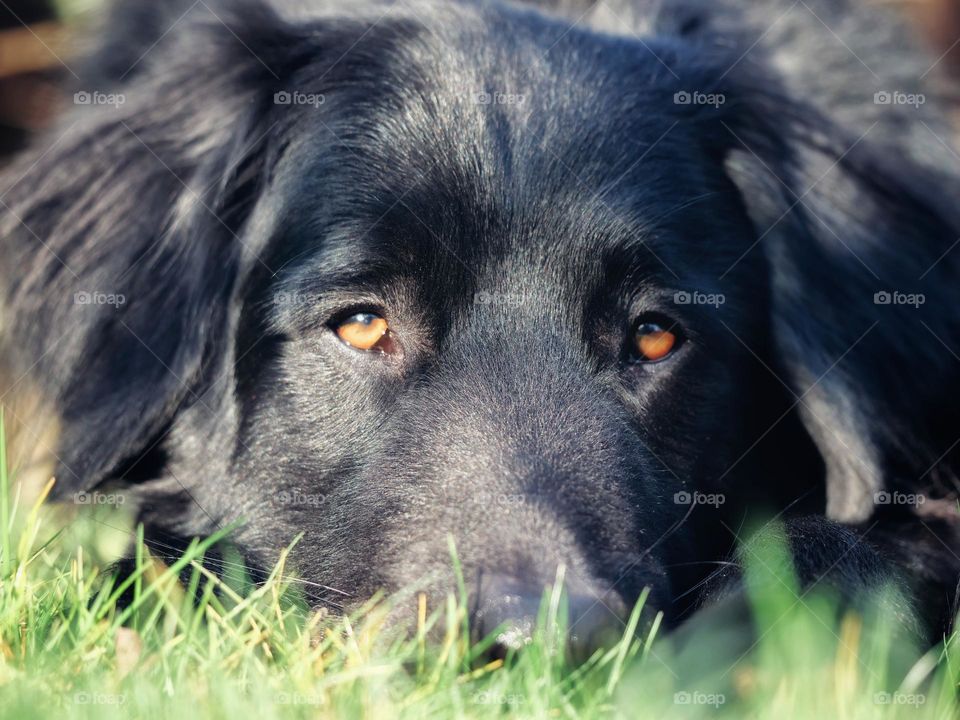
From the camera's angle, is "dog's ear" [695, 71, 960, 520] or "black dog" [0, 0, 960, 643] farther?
"dog's ear" [695, 71, 960, 520]

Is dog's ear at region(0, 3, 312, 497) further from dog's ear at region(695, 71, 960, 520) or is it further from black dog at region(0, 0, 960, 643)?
dog's ear at region(695, 71, 960, 520)

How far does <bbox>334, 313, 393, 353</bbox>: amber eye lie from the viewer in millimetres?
2742

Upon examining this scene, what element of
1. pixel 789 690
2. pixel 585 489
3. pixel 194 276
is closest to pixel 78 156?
pixel 194 276

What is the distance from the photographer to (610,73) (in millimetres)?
3076

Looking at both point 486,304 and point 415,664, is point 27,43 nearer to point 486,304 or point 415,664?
point 486,304

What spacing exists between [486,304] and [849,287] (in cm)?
118

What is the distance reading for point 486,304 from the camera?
271cm

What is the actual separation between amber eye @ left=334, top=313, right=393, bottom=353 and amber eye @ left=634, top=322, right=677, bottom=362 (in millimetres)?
637

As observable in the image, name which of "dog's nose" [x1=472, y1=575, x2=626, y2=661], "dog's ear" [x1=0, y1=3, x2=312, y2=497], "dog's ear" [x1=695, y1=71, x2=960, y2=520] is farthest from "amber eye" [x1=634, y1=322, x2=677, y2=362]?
"dog's ear" [x1=0, y1=3, x2=312, y2=497]

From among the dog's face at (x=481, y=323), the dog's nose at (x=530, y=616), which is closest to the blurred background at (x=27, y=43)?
the dog's face at (x=481, y=323)

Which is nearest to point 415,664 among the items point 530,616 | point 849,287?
point 530,616

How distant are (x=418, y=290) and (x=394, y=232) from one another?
0.16 metres

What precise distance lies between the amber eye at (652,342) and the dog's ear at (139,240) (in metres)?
1.06

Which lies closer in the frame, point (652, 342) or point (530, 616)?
point (530, 616)
